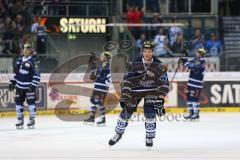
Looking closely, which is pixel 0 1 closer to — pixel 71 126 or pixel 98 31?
pixel 98 31

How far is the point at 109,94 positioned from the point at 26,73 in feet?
19.3

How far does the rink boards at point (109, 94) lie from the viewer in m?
21.1

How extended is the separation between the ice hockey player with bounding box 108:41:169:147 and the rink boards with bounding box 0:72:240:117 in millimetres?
9187

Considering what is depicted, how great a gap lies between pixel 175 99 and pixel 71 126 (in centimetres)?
562

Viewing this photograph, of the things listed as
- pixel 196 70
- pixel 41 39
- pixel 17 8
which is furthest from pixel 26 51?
pixel 17 8

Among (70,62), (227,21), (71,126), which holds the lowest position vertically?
(71,126)

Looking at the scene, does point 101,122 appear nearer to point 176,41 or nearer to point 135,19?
point 176,41

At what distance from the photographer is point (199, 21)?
95.2 ft

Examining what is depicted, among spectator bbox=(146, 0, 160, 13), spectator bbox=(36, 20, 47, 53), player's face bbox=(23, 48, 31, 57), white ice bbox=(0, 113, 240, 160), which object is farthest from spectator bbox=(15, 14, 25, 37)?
player's face bbox=(23, 48, 31, 57)

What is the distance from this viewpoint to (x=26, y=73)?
1616 cm

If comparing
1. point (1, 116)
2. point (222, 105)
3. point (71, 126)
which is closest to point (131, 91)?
point (71, 126)

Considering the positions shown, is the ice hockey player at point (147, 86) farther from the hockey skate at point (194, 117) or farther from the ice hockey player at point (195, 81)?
the hockey skate at point (194, 117)

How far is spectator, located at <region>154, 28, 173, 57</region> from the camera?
949 inches

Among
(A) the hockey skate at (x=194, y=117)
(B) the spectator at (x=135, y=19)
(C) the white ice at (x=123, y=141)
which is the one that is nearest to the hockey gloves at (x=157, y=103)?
(C) the white ice at (x=123, y=141)
